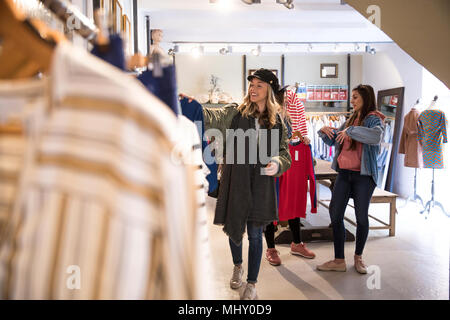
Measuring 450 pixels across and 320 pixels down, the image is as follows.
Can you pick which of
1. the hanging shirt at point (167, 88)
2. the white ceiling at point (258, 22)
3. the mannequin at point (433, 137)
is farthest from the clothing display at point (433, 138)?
the hanging shirt at point (167, 88)

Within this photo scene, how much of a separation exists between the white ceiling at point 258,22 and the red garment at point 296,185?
229 cm

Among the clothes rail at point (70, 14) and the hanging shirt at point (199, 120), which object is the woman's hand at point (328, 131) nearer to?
the hanging shirt at point (199, 120)

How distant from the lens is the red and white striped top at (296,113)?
Result: 11.7 ft

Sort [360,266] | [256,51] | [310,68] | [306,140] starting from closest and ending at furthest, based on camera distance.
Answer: [360,266] < [306,140] < [256,51] < [310,68]

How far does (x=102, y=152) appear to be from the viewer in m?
0.67

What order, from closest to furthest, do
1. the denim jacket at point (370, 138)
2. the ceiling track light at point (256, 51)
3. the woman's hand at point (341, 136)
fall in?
the denim jacket at point (370, 138) < the woman's hand at point (341, 136) < the ceiling track light at point (256, 51)

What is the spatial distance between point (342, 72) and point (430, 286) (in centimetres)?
606

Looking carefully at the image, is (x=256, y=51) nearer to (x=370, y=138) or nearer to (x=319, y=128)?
(x=319, y=128)

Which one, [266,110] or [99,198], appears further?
[266,110]

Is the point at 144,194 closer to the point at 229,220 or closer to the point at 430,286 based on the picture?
the point at 229,220

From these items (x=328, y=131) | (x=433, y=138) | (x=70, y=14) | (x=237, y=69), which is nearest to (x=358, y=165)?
(x=328, y=131)

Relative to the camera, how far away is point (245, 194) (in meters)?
2.33

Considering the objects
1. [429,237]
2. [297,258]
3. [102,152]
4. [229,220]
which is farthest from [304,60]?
[102,152]

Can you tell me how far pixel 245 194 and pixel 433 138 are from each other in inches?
141
